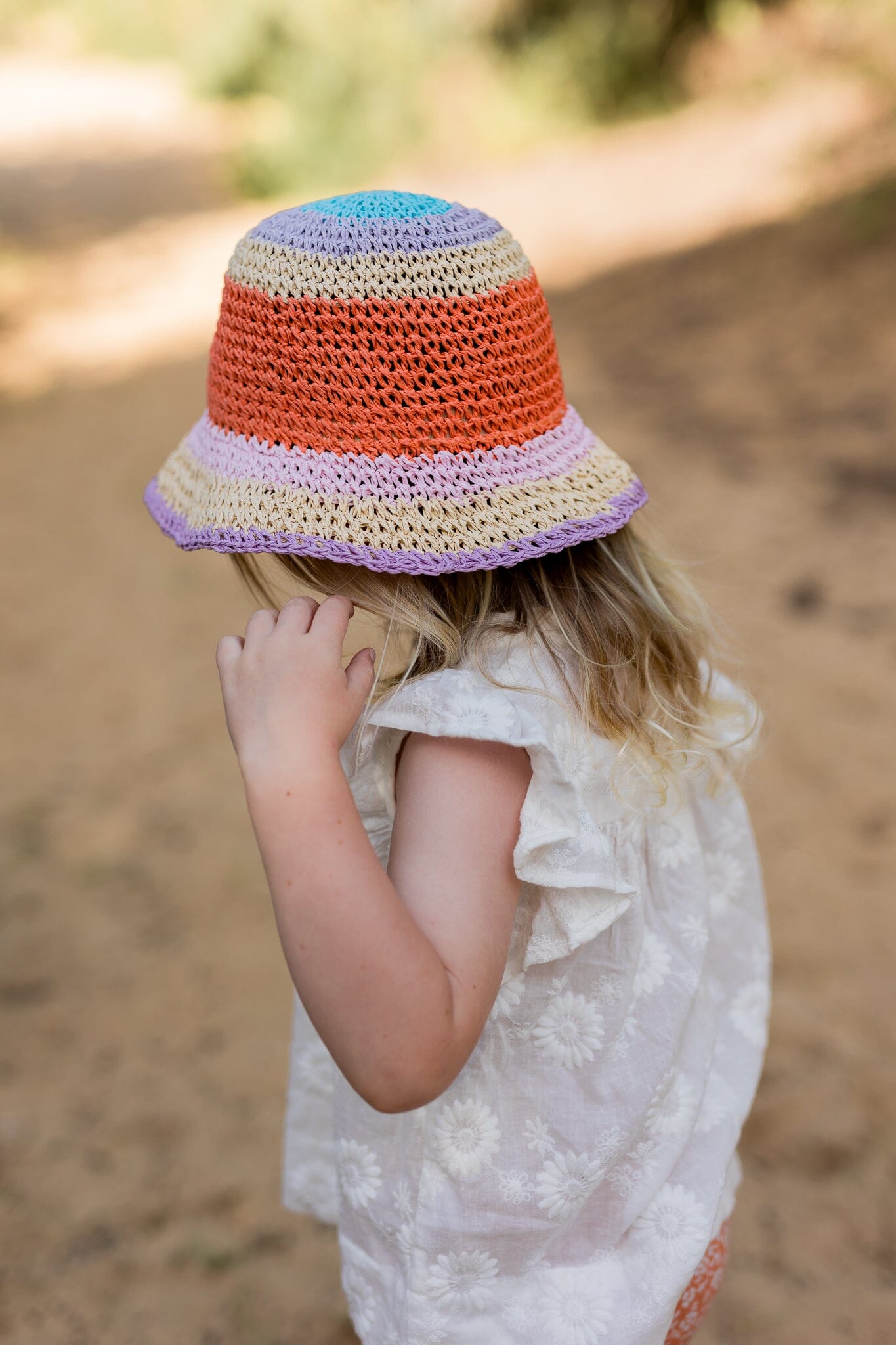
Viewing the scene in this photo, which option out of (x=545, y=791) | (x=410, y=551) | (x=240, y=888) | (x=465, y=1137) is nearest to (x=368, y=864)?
(x=545, y=791)

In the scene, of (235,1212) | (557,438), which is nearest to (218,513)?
(557,438)

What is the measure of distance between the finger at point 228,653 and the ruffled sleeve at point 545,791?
14 centimetres

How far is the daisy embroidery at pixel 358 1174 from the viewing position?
119cm

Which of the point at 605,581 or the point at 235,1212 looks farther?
the point at 235,1212

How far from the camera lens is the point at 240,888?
2.91 metres

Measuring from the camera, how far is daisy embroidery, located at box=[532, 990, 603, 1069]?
3.72 feet

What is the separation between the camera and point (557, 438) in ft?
3.71

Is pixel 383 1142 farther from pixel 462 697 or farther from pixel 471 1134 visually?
pixel 462 697

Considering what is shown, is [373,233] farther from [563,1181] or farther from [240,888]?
[240,888]

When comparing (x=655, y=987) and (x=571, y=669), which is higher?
(x=571, y=669)

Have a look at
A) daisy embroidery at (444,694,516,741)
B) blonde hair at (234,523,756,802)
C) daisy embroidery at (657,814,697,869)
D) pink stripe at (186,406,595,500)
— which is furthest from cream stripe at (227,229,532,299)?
daisy embroidery at (657,814,697,869)

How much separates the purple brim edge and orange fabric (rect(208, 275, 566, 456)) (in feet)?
0.32

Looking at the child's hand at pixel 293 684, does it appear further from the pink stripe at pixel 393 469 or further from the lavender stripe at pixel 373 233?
the lavender stripe at pixel 373 233

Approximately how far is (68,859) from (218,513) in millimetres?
2208
